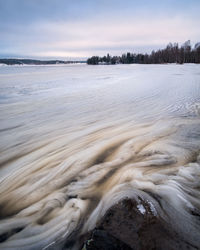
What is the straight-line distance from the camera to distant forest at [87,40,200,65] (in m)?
46.8

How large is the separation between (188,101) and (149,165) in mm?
3272

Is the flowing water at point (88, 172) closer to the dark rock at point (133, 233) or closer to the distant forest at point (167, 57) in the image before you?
the dark rock at point (133, 233)

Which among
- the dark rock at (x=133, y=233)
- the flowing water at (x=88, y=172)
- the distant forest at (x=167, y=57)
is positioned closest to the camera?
the dark rock at (x=133, y=233)

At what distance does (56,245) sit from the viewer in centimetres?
98

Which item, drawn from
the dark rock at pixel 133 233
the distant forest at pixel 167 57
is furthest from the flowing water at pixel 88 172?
the distant forest at pixel 167 57

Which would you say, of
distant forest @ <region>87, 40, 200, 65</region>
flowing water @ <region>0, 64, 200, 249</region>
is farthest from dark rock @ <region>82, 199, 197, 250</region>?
distant forest @ <region>87, 40, 200, 65</region>

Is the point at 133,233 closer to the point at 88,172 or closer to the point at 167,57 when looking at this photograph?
the point at 88,172

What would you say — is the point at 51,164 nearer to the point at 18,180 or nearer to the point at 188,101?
the point at 18,180

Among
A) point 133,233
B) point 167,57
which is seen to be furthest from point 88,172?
point 167,57

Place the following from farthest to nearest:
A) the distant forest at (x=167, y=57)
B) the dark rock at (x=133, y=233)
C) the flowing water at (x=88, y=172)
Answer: the distant forest at (x=167, y=57) < the flowing water at (x=88, y=172) < the dark rock at (x=133, y=233)

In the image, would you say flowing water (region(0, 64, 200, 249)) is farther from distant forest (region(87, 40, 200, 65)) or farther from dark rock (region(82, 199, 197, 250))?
distant forest (region(87, 40, 200, 65))

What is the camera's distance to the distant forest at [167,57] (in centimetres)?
4678

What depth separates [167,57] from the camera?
56156mm

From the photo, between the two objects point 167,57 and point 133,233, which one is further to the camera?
point 167,57
